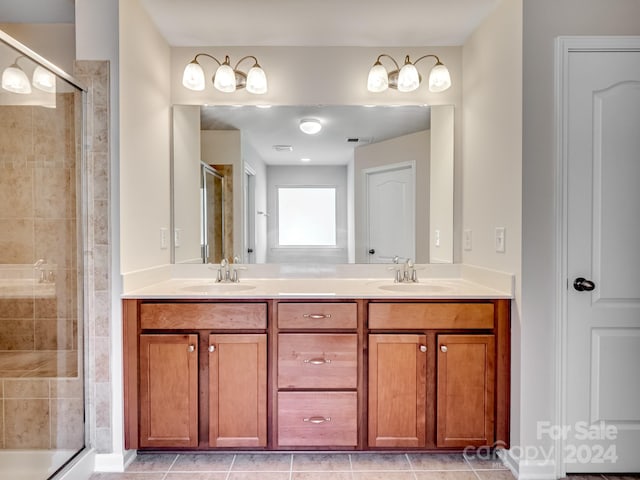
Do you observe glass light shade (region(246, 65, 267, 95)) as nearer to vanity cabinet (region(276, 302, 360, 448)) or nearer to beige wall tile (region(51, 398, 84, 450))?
vanity cabinet (region(276, 302, 360, 448))

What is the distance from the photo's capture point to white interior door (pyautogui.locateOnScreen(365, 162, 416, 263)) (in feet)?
8.17

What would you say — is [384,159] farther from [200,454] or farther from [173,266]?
[200,454]

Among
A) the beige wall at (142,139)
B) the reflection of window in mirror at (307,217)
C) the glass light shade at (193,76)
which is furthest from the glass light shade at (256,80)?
the reflection of window in mirror at (307,217)

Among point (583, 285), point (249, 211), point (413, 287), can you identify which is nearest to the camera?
point (583, 285)

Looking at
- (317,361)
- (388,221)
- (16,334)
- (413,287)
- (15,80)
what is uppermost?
(15,80)

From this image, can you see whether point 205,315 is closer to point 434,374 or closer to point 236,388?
point 236,388

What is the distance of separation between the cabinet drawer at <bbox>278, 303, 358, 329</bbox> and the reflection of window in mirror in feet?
2.23

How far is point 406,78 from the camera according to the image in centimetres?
234

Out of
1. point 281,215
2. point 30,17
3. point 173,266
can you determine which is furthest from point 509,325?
point 30,17

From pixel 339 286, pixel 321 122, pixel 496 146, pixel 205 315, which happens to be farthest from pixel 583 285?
pixel 205 315

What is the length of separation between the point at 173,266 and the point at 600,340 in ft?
7.72

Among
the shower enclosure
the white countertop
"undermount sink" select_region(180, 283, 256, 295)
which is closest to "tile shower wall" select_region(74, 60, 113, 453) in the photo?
the shower enclosure

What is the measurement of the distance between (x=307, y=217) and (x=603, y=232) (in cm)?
159

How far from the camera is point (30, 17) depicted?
2.17 meters
